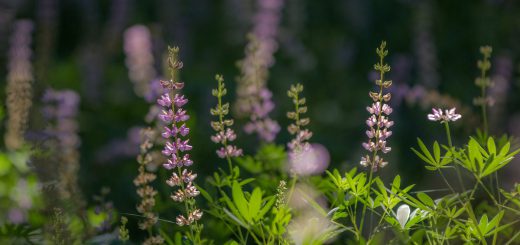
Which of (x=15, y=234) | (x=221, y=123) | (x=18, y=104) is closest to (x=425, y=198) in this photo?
(x=221, y=123)

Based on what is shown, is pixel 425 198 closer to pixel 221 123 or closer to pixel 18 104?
pixel 221 123

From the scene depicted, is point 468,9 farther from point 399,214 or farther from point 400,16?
point 399,214

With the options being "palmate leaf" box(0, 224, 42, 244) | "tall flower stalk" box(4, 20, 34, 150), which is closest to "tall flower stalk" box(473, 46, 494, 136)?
"palmate leaf" box(0, 224, 42, 244)

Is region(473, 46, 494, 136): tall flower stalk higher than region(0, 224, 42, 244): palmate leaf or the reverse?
higher

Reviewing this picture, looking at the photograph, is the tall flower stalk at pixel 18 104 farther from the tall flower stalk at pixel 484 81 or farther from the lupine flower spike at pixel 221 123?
the tall flower stalk at pixel 484 81

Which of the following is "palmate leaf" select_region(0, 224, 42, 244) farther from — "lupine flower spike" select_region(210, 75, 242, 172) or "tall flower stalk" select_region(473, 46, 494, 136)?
"tall flower stalk" select_region(473, 46, 494, 136)

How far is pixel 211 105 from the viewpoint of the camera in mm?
4254

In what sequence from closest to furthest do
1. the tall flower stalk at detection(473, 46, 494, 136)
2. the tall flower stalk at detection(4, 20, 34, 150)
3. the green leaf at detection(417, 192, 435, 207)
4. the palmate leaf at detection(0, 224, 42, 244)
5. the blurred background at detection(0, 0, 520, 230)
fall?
the green leaf at detection(417, 192, 435, 207) → the palmate leaf at detection(0, 224, 42, 244) → the tall flower stalk at detection(473, 46, 494, 136) → the tall flower stalk at detection(4, 20, 34, 150) → the blurred background at detection(0, 0, 520, 230)

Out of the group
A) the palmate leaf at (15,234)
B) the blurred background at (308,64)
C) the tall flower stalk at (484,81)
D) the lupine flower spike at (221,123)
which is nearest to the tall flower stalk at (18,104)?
the blurred background at (308,64)

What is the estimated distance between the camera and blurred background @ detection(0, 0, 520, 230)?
368cm

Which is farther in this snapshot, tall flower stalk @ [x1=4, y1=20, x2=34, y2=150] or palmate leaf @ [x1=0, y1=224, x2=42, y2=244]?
tall flower stalk @ [x1=4, y1=20, x2=34, y2=150]

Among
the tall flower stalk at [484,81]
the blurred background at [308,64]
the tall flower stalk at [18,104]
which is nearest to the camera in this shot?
the tall flower stalk at [484,81]

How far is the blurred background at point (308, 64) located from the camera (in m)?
3.68

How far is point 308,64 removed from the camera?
15.6ft
